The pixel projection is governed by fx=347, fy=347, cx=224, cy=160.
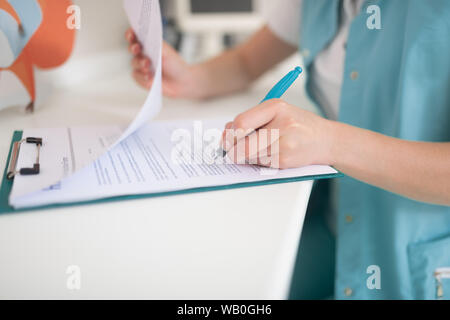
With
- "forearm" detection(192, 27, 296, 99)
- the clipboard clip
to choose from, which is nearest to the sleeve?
"forearm" detection(192, 27, 296, 99)

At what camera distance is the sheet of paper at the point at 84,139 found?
33cm

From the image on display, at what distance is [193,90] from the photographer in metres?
0.69

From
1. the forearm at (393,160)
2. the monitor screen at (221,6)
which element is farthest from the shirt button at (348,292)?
the monitor screen at (221,6)

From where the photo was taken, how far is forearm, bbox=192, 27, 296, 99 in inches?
28.9

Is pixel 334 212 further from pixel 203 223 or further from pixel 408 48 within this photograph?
pixel 203 223

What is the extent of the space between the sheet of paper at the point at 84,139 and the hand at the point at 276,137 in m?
0.12

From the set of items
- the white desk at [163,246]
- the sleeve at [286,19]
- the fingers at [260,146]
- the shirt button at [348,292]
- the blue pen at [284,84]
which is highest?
the sleeve at [286,19]

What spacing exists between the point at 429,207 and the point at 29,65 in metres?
0.66

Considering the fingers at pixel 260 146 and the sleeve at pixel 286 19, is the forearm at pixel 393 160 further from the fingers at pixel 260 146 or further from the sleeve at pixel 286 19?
the sleeve at pixel 286 19

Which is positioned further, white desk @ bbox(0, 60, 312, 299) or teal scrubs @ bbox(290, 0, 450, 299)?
teal scrubs @ bbox(290, 0, 450, 299)

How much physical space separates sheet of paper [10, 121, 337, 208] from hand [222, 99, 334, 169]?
0.04ft

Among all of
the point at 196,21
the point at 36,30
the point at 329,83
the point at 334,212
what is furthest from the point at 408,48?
the point at 196,21

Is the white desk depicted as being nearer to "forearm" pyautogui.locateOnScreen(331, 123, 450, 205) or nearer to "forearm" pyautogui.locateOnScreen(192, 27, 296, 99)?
"forearm" pyautogui.locateOnScreen(331, 123, 450, 205)

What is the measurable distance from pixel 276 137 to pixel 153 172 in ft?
0.44
